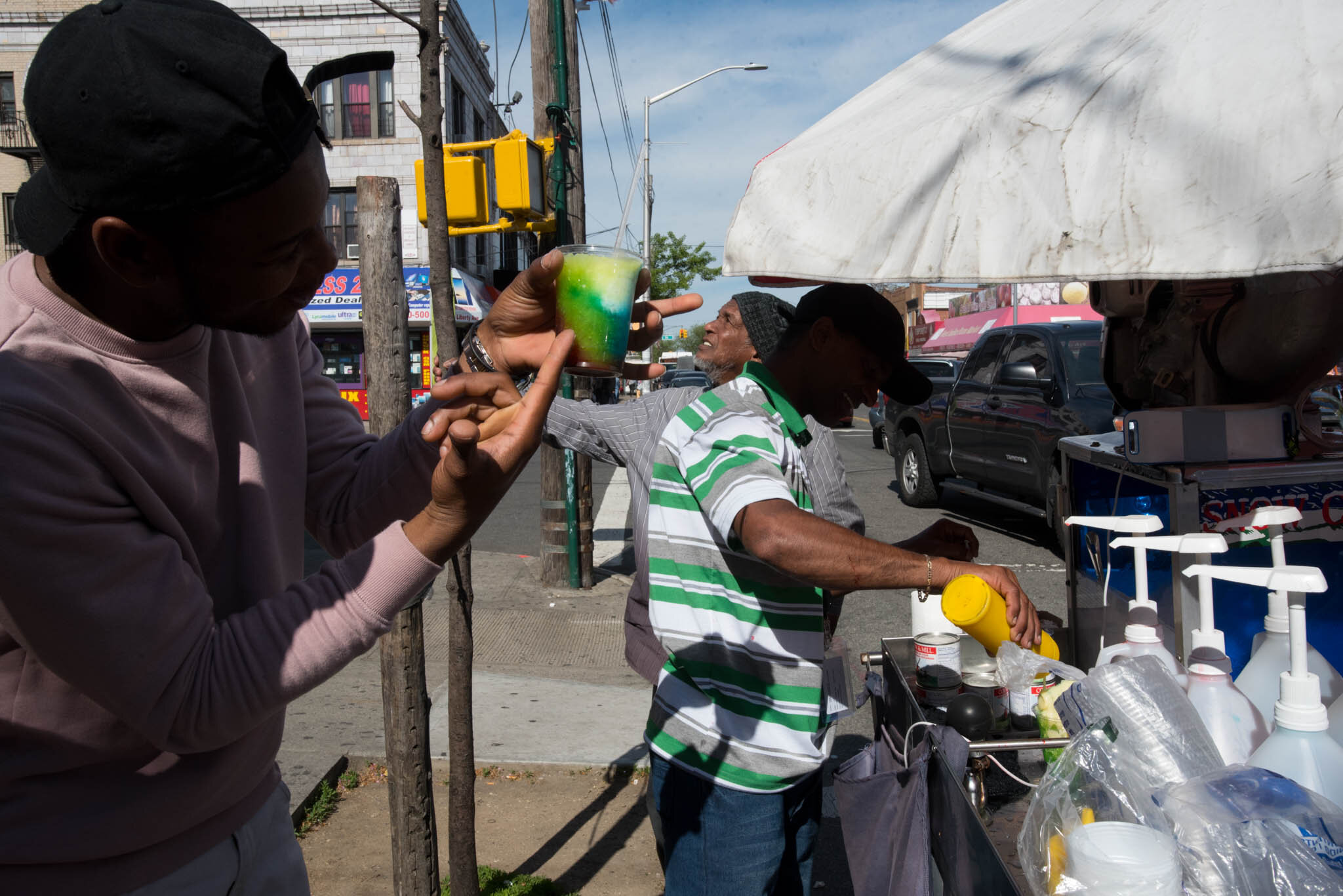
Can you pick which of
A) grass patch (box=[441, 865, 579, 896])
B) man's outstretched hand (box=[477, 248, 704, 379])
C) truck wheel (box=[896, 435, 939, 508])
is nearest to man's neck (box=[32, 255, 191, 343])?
man's outstretched hand (box=[477, 248, 704, 379])

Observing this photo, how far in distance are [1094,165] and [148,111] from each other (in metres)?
1.30

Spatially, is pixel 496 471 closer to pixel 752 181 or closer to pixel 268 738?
pixel 268 738

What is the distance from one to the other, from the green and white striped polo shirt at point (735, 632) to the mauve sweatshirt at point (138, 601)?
0.86 meters

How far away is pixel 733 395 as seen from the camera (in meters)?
2.28

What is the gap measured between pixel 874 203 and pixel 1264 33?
0.62m

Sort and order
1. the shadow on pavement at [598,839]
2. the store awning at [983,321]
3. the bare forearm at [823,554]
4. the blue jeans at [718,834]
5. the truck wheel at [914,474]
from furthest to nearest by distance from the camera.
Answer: the store awning at [983,321] → the truck wheel at [914,474] → the shadow on pavement at [598,839] → the blue jeans at [718,834] → the bare forearm at [823,554]

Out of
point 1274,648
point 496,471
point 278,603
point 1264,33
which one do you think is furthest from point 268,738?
point 1264,33

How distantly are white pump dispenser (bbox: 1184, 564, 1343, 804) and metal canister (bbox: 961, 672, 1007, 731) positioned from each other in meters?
0.60

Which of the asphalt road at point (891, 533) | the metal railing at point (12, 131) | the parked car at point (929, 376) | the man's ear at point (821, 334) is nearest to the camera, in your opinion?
the man's ear at point (821, 334)

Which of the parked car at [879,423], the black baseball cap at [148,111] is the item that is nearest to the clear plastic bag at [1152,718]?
the black baseball cap at [148,111]

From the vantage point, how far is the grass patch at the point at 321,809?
3.87 meters

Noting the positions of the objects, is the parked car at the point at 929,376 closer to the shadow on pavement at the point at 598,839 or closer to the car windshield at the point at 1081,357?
the car windshield at the point at 1081,357

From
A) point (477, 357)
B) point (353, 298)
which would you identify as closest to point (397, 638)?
point (477, 357)

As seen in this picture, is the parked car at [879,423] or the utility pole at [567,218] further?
the parked car at [879,423]
